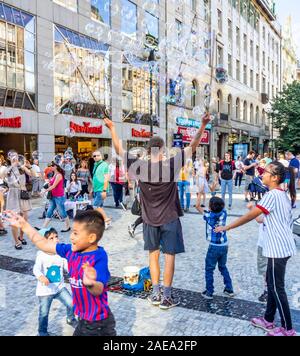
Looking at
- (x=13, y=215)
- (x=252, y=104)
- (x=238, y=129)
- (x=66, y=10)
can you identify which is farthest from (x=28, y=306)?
(x=252, y=104)

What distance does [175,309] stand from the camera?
435cm

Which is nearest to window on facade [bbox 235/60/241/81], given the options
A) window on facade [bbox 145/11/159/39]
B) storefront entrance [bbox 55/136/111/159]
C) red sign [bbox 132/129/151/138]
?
window on facade [bbox 145/11/159/39]

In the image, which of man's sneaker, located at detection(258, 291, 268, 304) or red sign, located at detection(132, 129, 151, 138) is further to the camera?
red sign, located at detection(132, 129, 151, 138)

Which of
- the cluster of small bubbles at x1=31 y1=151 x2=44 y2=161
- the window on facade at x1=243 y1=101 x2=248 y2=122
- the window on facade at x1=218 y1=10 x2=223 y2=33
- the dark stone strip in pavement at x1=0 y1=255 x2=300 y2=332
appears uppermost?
the window on facade at x1=218 y1=10 x2=223 y2=33

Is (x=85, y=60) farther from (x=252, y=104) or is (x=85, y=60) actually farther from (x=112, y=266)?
(x=252, y=104)

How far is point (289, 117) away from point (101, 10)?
2371 centimetres

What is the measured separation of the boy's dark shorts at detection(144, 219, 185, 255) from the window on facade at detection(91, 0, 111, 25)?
18.6 meters

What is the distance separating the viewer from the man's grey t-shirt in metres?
4.43

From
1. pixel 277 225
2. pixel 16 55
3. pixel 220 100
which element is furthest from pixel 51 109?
pixel 220 100

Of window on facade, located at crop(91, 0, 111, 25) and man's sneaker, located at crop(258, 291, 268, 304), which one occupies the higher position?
window on facade, located at crop(91, 0, 111, 25)

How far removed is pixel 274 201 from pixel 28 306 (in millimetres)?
2980

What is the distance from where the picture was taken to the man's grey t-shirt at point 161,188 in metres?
4.43

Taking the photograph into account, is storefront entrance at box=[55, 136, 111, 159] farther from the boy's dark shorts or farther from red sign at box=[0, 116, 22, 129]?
the boy's dark shorts

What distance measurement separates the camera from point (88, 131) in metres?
20.2
